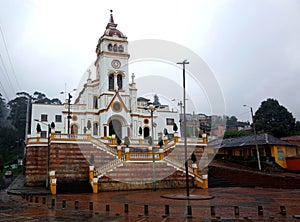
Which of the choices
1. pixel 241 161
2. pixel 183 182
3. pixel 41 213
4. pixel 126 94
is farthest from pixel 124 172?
pixel 126 94

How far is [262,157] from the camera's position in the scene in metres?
34.9

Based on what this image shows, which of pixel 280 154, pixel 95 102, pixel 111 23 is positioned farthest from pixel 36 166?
pixel 111 23

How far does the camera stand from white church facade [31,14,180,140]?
4253 cm

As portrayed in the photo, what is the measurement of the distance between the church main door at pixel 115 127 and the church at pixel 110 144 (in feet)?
0.51

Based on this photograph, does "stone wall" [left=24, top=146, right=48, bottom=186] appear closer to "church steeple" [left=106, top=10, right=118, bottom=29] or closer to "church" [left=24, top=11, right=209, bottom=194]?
"church" [left=24, top=11, right=209, bottom=194]

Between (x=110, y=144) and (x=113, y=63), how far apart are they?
59.0 ft

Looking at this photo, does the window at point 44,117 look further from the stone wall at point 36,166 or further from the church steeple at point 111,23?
the church steeple at point 111,23

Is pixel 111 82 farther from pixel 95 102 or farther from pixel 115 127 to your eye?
pixel 115 127

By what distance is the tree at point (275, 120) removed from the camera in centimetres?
5772

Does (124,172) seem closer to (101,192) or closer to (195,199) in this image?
(101,192)

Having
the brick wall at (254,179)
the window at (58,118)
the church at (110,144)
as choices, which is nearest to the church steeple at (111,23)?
the church at (110,144)

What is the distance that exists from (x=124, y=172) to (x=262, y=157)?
19581 mm

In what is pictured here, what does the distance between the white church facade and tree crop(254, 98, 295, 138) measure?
24.1 metres

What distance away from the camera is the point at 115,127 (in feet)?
140
